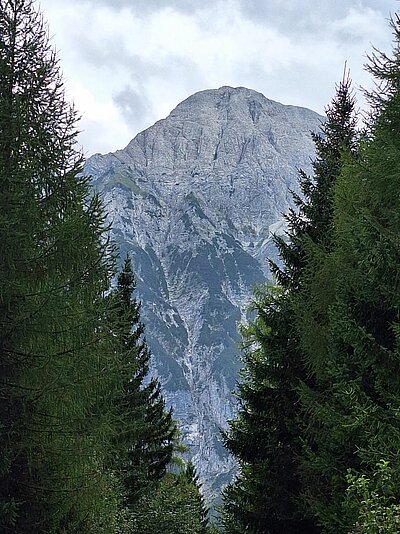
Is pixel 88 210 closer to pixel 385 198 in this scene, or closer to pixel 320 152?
pixel 385 198

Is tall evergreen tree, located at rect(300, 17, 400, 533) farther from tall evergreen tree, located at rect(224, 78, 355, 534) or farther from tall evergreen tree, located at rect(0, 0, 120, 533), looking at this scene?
tall evergreen tree, located at rect(0, 0, 120, 533)

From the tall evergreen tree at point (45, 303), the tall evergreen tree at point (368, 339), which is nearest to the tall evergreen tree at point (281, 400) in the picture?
the tall evergreen tree at point (368, 339)

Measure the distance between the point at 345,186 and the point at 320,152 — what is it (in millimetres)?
3638

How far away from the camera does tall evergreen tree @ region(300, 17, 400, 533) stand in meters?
6.94

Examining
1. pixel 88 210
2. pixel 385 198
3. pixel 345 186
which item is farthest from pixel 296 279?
pixel 88 210

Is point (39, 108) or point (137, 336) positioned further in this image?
point (137, 336)

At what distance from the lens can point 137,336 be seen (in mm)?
18938

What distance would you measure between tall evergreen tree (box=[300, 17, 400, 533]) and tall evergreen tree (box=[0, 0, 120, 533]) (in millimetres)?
3206

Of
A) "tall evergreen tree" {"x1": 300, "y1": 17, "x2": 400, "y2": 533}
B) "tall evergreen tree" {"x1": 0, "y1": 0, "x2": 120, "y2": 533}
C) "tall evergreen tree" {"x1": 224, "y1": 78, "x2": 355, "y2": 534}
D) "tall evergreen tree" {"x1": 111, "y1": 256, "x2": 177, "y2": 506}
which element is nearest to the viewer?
"tall evergreen tree" {"x1": 300, "y1": 17, "x2": 400, "y2": 533}

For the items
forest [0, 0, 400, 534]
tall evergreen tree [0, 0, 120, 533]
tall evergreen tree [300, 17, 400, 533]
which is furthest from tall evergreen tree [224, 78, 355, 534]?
tall evergreen tree [0, 0, 120, 533]

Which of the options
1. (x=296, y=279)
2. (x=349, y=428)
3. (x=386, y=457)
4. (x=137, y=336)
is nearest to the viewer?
(x=386, y=457)

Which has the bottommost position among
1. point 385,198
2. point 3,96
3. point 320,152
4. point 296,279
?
point 385,198

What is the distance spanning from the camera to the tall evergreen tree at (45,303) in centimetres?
780

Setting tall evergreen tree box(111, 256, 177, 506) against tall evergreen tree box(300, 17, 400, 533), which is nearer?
tall evergreen tree box(300, 17, 400, 533)
